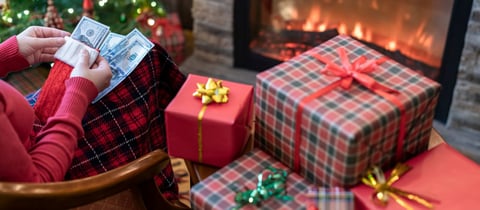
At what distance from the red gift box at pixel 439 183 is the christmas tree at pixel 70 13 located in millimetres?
1512

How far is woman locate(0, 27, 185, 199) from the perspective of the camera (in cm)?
121

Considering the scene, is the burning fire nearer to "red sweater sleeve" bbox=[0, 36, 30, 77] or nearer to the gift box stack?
the gift box stack

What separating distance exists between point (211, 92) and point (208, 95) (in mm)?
12

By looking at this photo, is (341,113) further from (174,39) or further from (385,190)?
(174,39)

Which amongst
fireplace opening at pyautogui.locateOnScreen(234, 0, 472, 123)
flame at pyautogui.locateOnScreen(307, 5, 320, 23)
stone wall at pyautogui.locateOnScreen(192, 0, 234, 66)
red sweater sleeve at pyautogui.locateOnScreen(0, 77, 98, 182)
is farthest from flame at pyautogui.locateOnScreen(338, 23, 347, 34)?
red sweater sleeve at pyautogui.locateOnScreen(0, 77, 98, 182)

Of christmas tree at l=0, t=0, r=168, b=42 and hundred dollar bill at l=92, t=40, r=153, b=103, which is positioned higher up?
hundred dollar bill at l=92, t=40, r=153, b=103

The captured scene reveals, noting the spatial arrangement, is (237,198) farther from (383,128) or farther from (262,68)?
(262,68)

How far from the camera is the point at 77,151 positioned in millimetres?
1411

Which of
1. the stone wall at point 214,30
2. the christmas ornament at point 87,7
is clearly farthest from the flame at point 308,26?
the christmas ornament at point 87,7

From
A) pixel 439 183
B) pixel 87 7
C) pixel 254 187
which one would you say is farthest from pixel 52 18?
pixel 439 183

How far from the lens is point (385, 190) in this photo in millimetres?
1161

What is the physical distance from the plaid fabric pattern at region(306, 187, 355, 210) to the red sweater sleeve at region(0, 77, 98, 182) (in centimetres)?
50

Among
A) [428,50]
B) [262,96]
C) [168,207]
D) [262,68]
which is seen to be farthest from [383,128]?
[262,68]

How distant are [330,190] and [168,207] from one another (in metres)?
0.42
